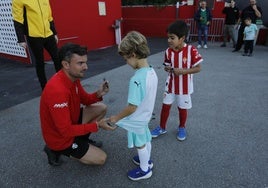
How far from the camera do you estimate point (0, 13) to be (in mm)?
6613

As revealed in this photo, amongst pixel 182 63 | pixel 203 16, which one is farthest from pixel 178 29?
pixel 203 16

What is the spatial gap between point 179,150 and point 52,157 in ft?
4.28

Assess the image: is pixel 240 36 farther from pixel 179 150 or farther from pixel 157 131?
pixel 179 150

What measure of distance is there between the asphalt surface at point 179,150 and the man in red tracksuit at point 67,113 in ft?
0.65

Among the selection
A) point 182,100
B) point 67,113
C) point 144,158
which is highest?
point 67,113

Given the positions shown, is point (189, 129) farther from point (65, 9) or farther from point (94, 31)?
point (94, 31)

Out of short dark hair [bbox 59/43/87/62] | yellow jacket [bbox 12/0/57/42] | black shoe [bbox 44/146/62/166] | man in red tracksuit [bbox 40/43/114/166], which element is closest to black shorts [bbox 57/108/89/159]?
man in red tracksuit [bbox 40/43/114/166]

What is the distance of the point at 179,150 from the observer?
2.58 meters

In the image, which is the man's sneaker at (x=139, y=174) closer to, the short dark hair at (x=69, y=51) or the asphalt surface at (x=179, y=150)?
the asphalt surface at (x=179, y=150)

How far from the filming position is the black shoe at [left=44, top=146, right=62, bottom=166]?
2302mm

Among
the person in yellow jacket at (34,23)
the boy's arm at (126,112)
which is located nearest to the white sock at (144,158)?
the boy's arm at (126,112)

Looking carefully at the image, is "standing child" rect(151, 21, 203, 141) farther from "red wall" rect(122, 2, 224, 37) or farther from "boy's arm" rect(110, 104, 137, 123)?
"red wall" rect(122, 2, 224, 37)

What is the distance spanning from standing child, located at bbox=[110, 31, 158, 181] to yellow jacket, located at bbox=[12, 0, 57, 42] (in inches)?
99.6

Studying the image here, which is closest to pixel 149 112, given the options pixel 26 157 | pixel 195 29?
pixel 26 157
